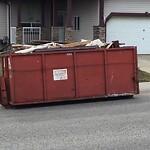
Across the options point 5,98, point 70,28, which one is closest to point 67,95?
point 5,98

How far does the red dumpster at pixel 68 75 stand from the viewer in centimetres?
1220

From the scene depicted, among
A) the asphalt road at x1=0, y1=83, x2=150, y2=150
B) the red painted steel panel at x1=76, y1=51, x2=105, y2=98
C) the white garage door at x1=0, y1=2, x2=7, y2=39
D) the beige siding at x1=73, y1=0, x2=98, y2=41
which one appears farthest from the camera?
the white garage door at x1=0, y1=2, x2=7, y2=39

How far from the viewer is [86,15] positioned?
3053 cm

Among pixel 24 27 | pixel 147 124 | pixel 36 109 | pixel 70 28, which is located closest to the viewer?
pixel 147 124

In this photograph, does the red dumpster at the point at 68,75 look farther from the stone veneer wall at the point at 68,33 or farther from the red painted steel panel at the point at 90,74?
the stone veneer wall at the point at 68,33

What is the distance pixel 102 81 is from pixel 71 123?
12.0 ft

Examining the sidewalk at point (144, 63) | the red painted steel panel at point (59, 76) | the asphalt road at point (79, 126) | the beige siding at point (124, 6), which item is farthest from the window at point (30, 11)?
the asphalt road at point (79, 126)

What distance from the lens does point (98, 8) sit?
2870 centimetres

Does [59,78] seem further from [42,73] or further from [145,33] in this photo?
[145,33]

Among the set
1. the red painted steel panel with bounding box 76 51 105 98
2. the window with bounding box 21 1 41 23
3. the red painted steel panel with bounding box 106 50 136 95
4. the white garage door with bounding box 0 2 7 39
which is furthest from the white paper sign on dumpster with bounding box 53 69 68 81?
the window with bounding box 21 1 41 23

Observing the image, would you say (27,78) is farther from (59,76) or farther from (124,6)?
(124,6)

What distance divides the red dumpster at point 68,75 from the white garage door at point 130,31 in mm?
15442

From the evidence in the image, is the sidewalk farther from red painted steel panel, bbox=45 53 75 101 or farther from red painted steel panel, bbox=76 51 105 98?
red painted steel panel, bbox=45 53 75 101

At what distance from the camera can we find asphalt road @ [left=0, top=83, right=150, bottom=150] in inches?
295
